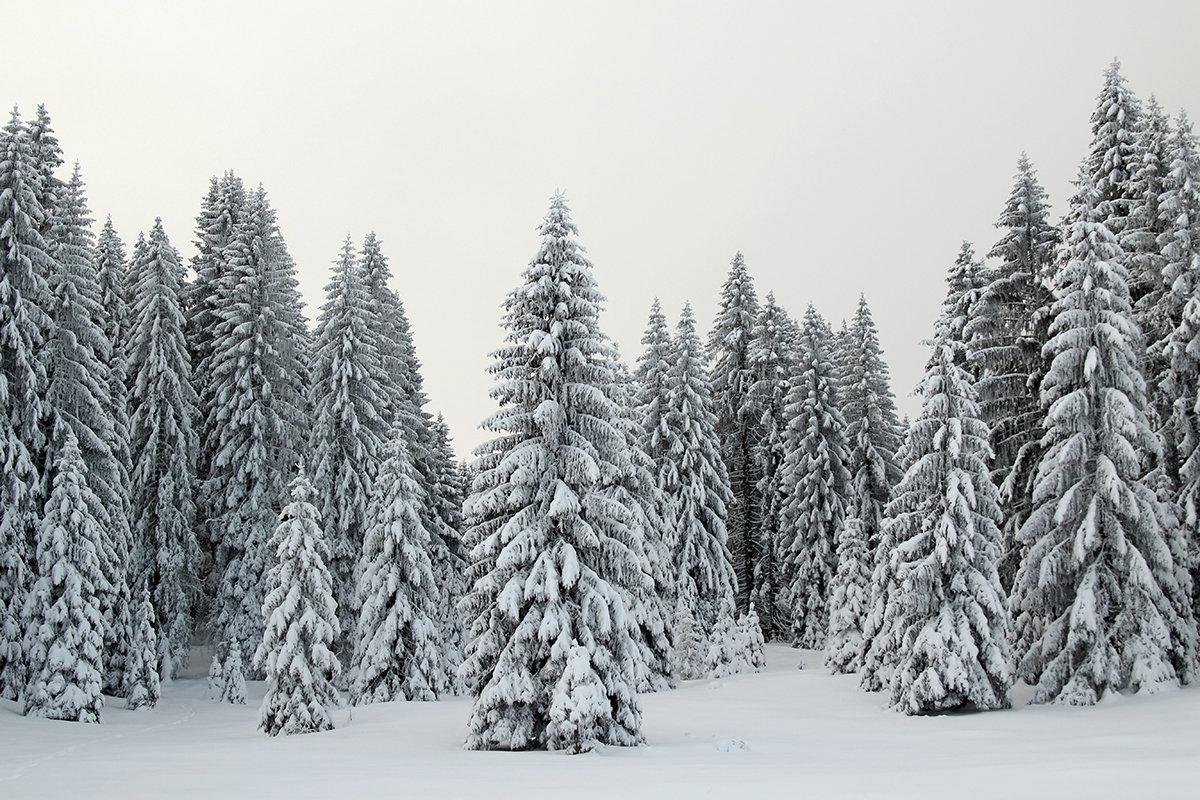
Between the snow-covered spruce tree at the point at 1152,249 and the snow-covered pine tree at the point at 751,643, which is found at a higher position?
the snow-covered spruce tree at the point at 1152,249

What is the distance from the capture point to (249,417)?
37.5m

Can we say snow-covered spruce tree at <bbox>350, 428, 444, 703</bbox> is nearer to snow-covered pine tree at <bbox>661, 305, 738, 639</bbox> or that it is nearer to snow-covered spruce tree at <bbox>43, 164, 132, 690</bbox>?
snow-covered spruce tree at <bbox>43, 164, 132, 690</bbox>

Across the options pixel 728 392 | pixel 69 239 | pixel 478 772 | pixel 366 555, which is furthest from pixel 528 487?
pixel 728 392

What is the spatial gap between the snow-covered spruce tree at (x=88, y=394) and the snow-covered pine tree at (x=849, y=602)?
25.1m

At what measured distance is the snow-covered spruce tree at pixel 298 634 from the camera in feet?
79.8

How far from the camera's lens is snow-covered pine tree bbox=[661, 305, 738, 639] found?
1539 inches

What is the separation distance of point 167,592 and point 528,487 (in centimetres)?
2254

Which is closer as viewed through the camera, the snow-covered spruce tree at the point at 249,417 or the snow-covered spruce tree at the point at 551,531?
the snow-covered spruce tree at the point at 551,531

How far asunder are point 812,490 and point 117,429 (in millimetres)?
30224

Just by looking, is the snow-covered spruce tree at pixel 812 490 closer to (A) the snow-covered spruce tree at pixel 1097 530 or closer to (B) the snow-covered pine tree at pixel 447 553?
(B) the snow-covered pine tree at pixel 447 553

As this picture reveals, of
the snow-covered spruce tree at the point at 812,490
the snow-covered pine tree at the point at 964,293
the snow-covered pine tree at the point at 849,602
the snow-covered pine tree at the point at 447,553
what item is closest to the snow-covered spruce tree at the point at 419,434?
the snow-covered pine tree at the point at 447,553

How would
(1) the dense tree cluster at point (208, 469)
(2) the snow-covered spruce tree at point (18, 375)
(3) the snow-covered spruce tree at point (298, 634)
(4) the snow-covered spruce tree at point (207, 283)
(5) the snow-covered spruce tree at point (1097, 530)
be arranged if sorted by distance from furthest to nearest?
(4) the snow-covered spruce tree at point (207, 283), (2) the snow-covered spruce tree at point (18, 375), (1) the dense tree cluster at point (208, 469), (3) the snow-covered spruce tree at point (298, 634), (5) the snow-covered spruce tree at point (1097, 530)

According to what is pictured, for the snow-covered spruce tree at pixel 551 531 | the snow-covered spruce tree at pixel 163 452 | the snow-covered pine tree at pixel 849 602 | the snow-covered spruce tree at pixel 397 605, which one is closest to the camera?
the snow-covered spruce tree at pixel 551 531

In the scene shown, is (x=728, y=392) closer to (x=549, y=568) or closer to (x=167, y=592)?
(x=167, y=592)
